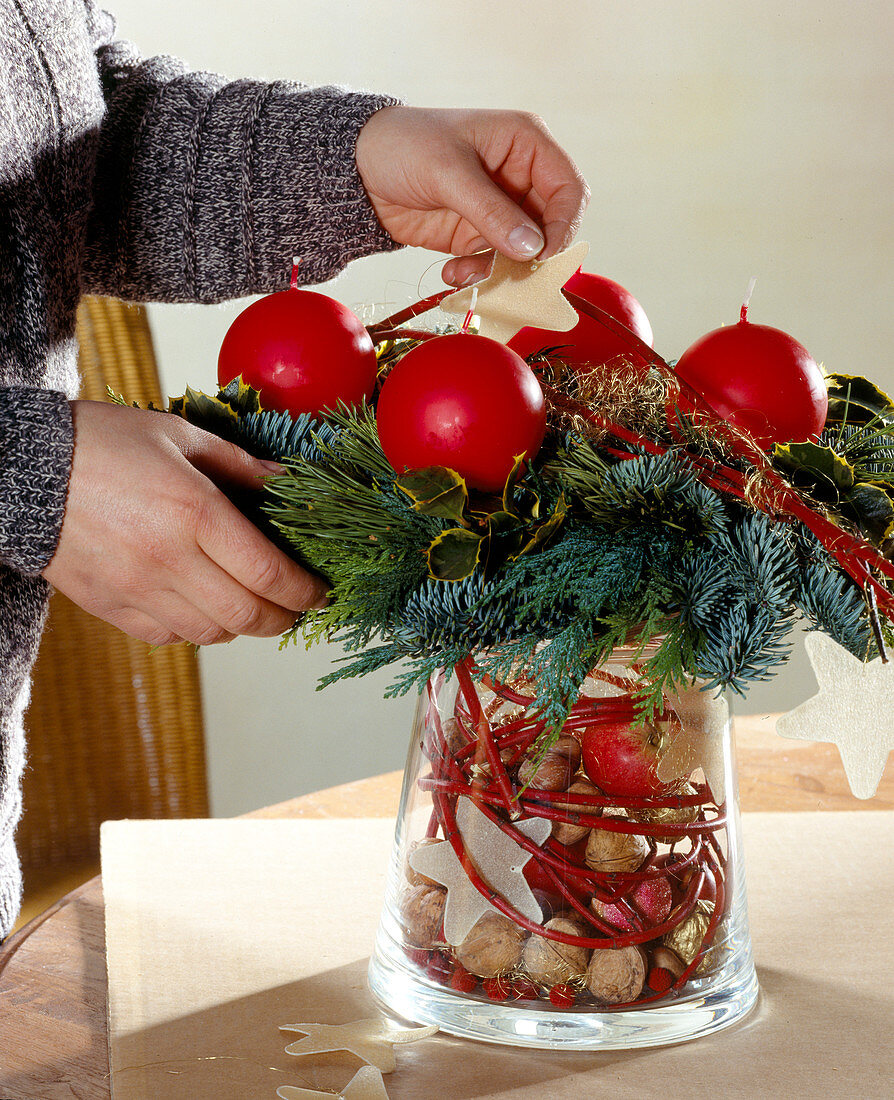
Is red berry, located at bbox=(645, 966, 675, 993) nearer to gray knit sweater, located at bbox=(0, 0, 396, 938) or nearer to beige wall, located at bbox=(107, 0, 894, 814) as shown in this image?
gray knit sweater, located at bbox=(0, 0, 396, 938)

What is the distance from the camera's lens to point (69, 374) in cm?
70

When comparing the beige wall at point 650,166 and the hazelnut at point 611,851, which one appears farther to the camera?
the beige wall at point 650,166

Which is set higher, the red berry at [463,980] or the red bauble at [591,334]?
the red bauble at [591,334]

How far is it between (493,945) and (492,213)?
0.32 meters

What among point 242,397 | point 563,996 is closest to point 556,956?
point 563,996

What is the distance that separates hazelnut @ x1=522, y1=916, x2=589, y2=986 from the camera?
1.40 feet

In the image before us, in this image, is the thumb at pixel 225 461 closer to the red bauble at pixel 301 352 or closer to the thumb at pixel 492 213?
the red bauble at pixel 301 352

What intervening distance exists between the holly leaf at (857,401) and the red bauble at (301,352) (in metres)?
0.20

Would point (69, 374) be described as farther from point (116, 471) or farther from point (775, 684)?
point (775, 684)

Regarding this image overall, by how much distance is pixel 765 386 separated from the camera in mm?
408

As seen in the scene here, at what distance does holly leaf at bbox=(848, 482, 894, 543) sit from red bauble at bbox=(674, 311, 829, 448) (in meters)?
0.04

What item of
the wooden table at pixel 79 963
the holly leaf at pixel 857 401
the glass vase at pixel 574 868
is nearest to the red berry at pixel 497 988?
the glass vase at pixel 574 868

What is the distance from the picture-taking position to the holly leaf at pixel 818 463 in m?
0.38

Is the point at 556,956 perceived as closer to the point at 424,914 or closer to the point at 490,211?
the point at 424,914
